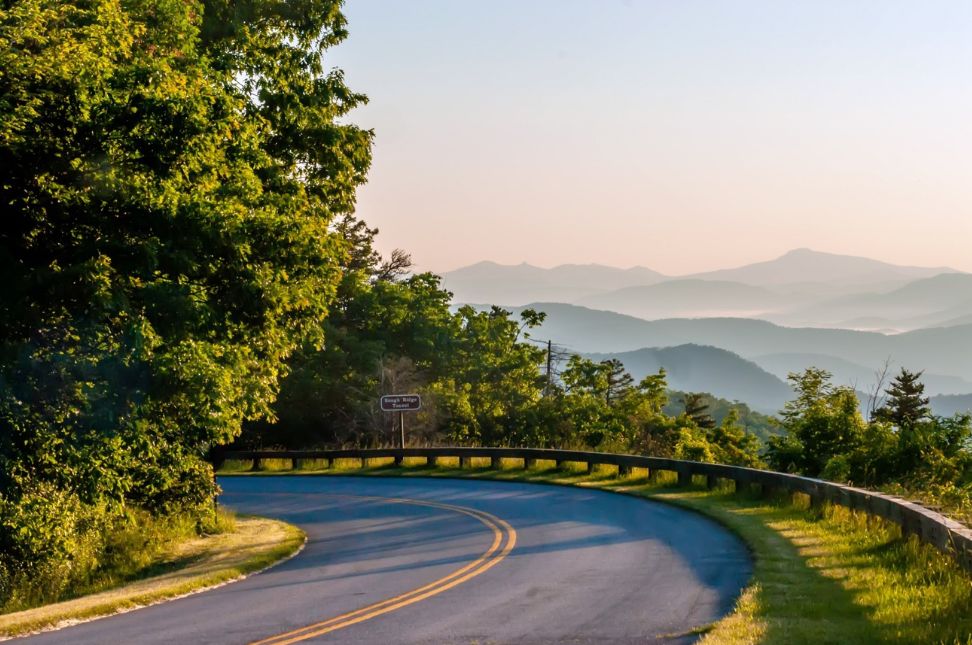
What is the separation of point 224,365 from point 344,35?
10.5 metres

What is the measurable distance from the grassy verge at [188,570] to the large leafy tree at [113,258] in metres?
1.71

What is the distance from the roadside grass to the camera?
436 inches

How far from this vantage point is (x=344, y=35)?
25.6 m

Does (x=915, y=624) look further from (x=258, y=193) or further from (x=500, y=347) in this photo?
(x=500, y=347)

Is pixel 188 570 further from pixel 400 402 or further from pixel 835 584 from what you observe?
pixel 400 402

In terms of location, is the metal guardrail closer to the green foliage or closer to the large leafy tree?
the green foliage

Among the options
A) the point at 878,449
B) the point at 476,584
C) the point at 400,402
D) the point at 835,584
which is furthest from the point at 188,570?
the point at 400,402

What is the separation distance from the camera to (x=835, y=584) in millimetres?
14078

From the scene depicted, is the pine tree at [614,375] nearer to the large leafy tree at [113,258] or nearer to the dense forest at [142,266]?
the dense forest at [142,266]

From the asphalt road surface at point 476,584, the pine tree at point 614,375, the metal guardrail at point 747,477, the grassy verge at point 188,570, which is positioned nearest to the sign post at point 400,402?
the metal guardrail at point 747,477

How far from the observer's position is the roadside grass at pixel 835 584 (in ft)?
36.4

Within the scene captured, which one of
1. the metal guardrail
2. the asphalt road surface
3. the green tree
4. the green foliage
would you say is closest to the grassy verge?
the asphalt road surface

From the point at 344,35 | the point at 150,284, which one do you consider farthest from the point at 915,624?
the point at 344,35

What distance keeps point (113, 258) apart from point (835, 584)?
1126 cm
